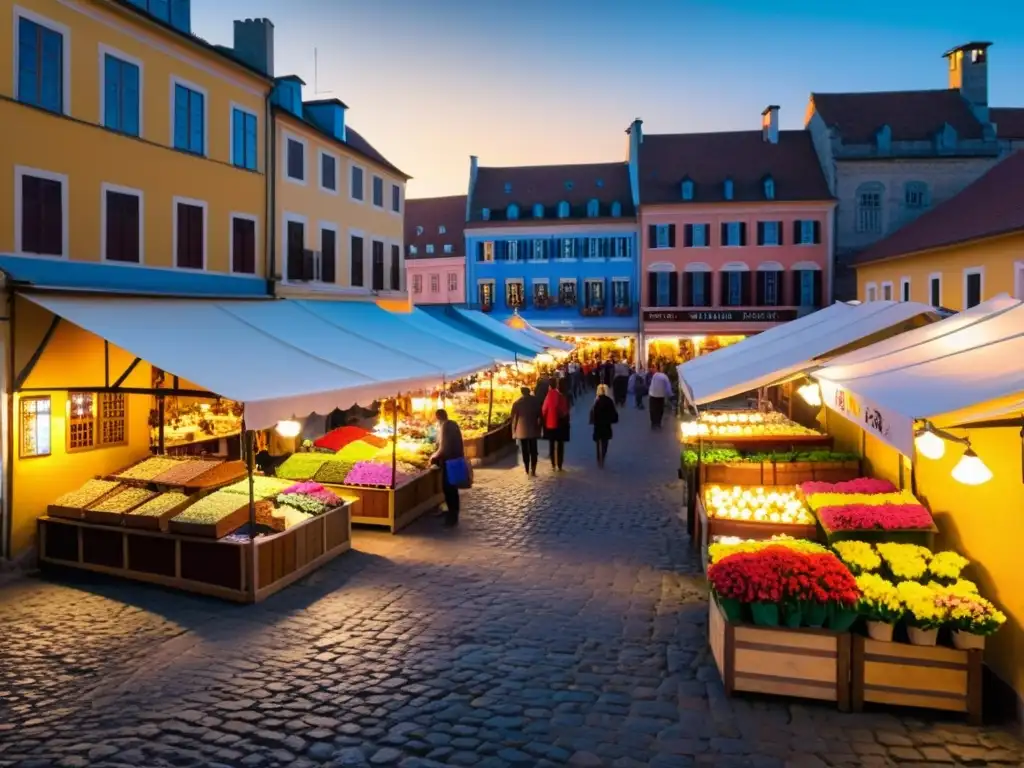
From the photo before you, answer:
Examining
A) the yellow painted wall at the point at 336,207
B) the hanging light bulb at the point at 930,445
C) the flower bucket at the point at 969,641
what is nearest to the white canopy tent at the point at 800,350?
the hanging light bulb at the point at 930,445

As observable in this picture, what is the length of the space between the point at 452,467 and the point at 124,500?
4685 millimetres

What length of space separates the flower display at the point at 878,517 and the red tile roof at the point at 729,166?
36.9 meters

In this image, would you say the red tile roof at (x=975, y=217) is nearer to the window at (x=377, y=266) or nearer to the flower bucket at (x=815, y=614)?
the window at (x=377, y=266)

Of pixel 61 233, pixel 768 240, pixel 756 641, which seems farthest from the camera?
pixel 768 240

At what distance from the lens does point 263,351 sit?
11.3m

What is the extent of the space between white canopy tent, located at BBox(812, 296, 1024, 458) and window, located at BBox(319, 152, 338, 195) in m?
15.3

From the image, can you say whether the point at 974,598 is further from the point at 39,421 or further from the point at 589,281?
the point at 589,281

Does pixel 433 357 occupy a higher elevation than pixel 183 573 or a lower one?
higher

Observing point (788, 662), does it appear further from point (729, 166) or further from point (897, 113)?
point (897, 113)

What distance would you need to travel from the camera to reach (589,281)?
45812mm

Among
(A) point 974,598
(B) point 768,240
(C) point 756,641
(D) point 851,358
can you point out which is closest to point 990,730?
(A) point 974,598

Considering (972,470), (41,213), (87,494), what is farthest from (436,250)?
(972,470)

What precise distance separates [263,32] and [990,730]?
2047cm

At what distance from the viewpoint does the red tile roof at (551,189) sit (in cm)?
4725
